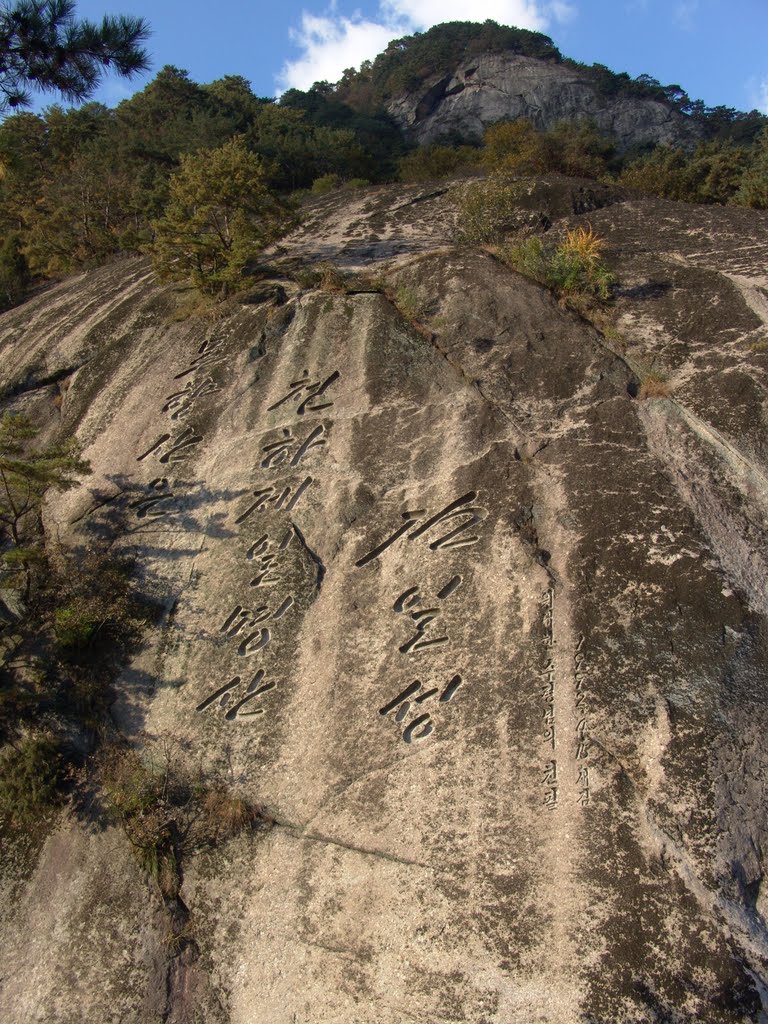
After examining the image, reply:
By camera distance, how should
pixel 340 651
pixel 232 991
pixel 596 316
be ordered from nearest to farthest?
pixel 232 991
pixel 340 651
pixel 596 316

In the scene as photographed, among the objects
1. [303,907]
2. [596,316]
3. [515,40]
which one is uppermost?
[515,40]

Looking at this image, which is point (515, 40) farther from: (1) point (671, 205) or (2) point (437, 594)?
(2) point (437, 594)

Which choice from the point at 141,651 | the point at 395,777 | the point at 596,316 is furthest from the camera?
the point at 596,316

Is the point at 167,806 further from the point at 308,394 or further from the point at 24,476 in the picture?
the point at 308,394

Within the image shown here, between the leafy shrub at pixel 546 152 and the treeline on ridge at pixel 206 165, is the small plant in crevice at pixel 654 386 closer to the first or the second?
the treeline on ridge at pixel 206 165

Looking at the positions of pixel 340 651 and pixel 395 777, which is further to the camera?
pixel 340 651

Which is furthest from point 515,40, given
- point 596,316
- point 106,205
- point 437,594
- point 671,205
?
point 437,594
